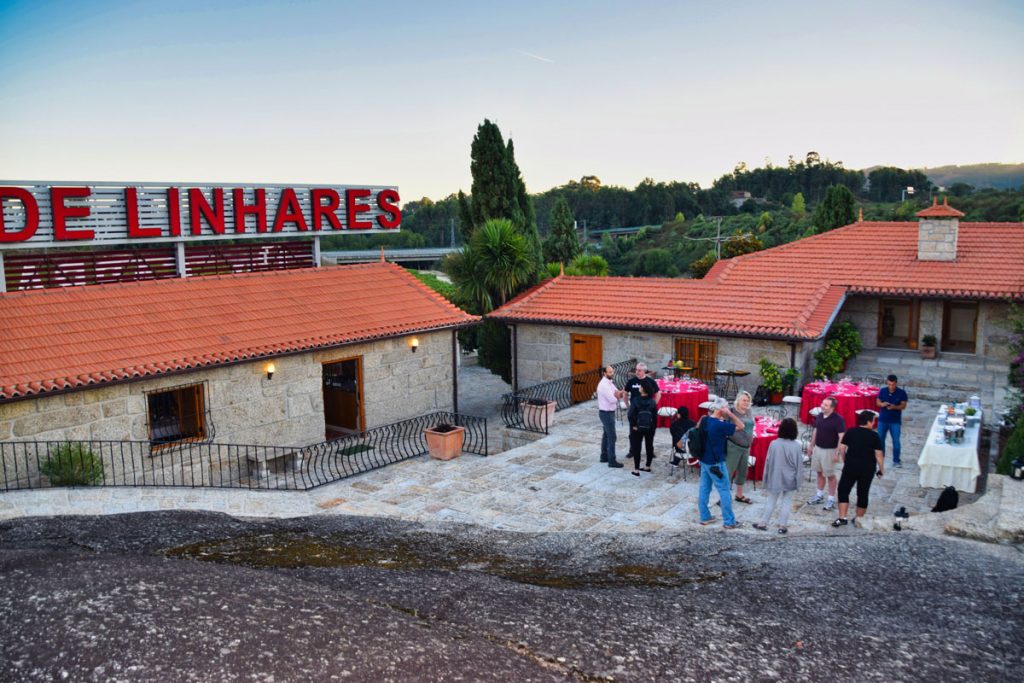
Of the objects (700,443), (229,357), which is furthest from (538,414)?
(700,443)

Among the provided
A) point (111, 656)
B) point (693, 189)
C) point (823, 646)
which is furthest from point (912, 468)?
point (693, 189)

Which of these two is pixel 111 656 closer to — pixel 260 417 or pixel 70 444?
pixel 70 444

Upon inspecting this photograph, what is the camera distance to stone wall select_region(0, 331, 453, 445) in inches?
543

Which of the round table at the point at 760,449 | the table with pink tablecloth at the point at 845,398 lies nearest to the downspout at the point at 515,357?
the table with pink tablecloth at the point at 845,398

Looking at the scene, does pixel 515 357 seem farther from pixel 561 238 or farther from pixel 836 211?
pixel 836 211

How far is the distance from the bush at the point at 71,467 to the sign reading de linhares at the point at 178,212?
488 centimetres

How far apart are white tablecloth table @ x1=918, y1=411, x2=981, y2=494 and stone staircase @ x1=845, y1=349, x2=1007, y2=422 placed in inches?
324

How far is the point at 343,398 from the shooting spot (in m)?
19.4

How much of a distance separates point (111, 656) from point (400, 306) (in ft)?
47.5

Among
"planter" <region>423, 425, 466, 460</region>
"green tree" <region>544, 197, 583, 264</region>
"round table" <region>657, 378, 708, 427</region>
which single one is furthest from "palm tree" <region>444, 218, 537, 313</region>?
"green tree" <region>544, 197, 583, 264</region>

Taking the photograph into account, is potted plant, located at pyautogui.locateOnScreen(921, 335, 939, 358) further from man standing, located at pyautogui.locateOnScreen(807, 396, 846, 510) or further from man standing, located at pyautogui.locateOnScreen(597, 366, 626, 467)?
man standing, located at pyautogui.locateOnScreen(807, 396, 846, 510)

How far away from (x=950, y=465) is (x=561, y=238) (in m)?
31.5

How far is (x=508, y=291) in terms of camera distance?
25.8 m

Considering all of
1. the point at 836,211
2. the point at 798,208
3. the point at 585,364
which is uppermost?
the point at 798,208
